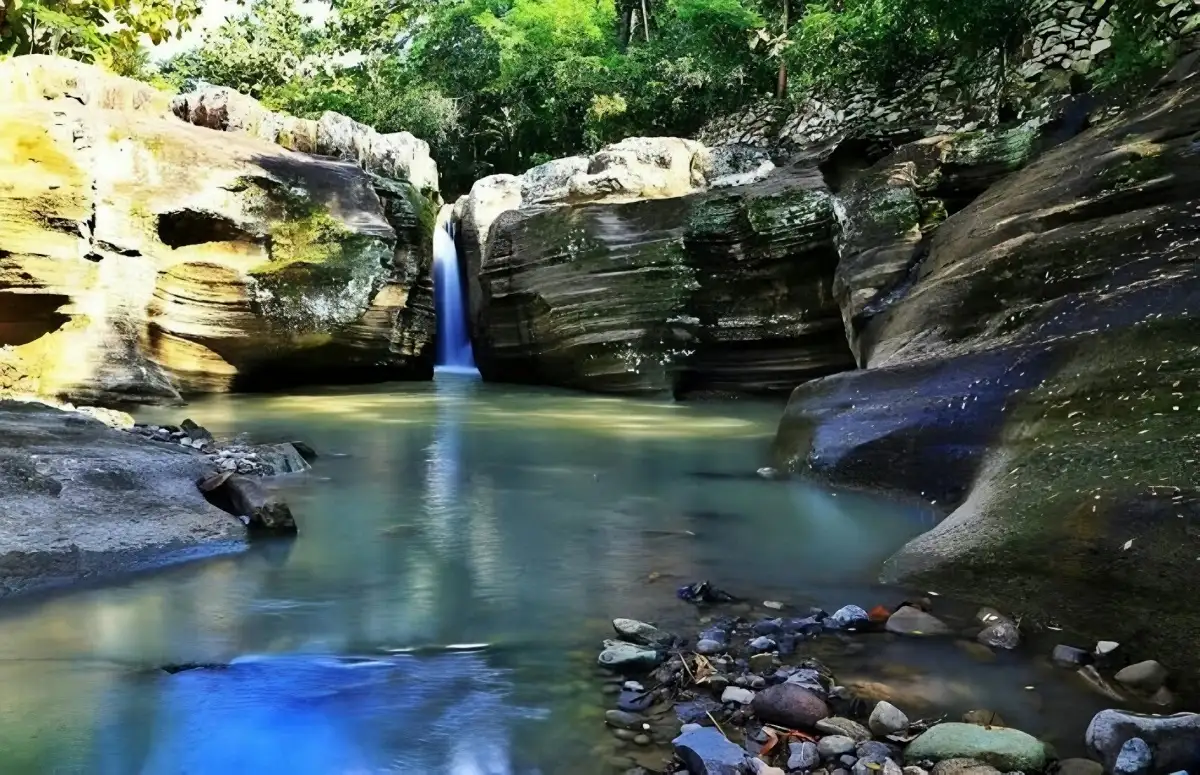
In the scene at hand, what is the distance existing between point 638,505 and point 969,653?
2.72 meters

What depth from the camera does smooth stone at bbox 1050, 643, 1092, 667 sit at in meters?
2.93

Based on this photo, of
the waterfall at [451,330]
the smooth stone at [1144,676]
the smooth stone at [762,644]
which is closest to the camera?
the smooth stone at [1144,676]

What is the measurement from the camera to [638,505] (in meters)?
5.59

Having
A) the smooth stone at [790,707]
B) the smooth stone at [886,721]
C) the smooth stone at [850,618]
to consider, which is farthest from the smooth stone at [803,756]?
the smooth stone at [850,618]

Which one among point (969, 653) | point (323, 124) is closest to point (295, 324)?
point (323, 124)

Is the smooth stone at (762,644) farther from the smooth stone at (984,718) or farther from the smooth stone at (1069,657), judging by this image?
the smooth stone at (1069,657)

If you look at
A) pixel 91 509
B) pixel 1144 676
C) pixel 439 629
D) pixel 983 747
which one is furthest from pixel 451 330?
pixel 983 747

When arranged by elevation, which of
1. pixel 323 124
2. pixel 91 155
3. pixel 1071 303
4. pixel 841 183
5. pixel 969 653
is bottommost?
pixel 969 653

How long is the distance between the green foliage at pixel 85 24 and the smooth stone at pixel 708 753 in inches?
591

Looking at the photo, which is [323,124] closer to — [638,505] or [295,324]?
[295,324]

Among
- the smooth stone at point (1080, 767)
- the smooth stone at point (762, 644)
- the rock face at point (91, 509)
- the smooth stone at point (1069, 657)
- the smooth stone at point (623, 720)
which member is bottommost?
the smooth stone at point (1080, 767)

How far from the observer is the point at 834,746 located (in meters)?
2.36

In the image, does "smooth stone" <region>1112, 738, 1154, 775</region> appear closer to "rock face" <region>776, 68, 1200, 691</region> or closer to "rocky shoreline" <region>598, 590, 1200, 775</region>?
"rocky shoreline" <region>598, 590, 1200, 775</region>

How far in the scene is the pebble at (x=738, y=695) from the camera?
268 centimetres
